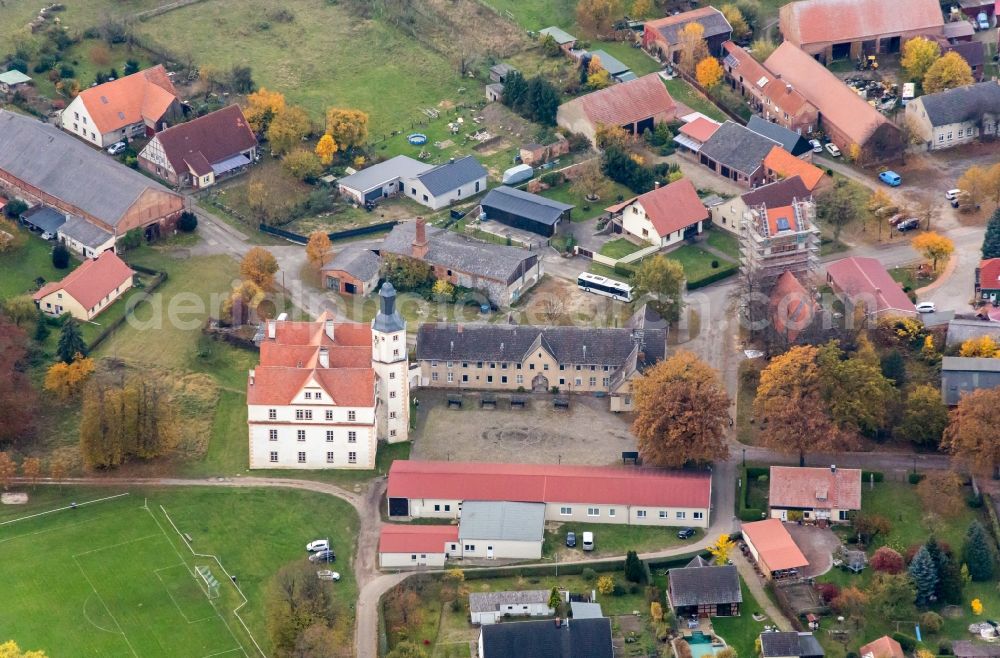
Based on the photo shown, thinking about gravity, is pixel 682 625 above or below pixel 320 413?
below

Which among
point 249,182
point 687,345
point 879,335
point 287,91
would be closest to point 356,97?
point 287,91

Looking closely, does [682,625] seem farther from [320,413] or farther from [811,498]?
[320,413]

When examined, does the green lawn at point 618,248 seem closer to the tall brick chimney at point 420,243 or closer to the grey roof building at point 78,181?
the tall brick chimney at point 420,243

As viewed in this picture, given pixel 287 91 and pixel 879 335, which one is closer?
pixel 879 335

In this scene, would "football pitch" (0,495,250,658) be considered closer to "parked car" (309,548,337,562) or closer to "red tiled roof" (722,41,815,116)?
"parked car" (309,548,337,562)

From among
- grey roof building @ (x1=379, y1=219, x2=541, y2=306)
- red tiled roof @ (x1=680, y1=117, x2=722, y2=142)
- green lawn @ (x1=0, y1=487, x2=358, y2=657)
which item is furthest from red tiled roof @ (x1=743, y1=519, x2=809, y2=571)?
red tiled roof @ (x1=680, y1=117, x2=722, y2=142)

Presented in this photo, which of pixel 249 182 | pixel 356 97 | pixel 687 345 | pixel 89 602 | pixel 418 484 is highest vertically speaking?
pixel 356 97
